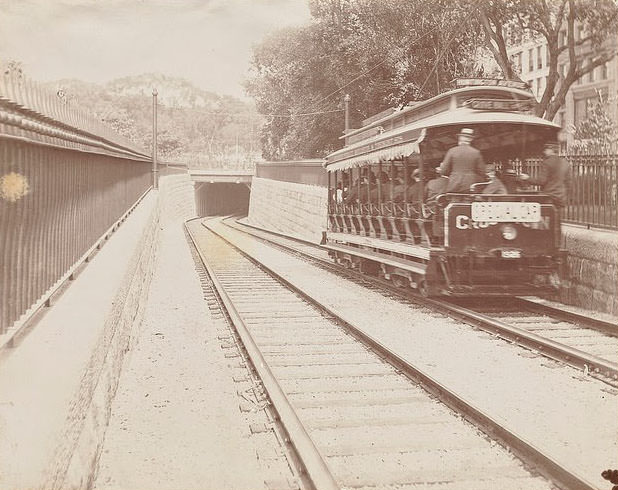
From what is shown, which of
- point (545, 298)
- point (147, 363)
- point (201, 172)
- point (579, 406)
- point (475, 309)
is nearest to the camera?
point (579, 406)

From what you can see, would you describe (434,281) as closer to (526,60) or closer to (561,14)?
(561,14)

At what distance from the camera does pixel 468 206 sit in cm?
1090

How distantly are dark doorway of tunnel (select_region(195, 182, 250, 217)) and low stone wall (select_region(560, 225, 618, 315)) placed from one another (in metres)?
55.8

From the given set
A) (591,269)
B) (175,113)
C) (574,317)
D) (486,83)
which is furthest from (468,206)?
(175,113)

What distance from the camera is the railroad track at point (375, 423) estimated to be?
4.52 m

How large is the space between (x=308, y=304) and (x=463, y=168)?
3.47 meters

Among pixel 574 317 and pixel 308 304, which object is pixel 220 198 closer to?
pixel 308 304

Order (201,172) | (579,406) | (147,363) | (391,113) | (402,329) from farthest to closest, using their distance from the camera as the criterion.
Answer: (201,172) → (391,113) → (402,329) → (147,363) → (579,406)

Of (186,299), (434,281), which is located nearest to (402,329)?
(434,281)

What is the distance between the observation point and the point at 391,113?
1479 centimetres

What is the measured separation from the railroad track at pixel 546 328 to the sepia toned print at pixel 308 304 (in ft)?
0.15

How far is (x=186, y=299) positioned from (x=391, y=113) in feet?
18.1

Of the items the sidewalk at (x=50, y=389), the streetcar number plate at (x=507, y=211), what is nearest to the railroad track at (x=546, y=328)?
the streetcar number plate at (x=507, y=211)

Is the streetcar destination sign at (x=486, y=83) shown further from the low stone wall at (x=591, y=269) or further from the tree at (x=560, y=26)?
the tree at (x=560, y=26)
